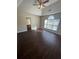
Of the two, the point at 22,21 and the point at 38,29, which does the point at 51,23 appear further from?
the point at 22,21

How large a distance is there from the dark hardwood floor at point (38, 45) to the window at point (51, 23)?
0.22ft

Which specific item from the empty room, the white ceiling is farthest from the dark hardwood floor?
the white ceiling

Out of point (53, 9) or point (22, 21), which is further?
point (53, 9)

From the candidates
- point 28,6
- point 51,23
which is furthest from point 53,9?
point 28,6

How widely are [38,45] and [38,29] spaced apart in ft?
0.53

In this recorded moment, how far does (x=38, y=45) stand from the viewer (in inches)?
42.1

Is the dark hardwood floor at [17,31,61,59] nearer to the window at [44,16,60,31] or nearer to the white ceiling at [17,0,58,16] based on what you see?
the window at [44,16,60,31]

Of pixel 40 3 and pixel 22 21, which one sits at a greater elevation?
pixel 40 3

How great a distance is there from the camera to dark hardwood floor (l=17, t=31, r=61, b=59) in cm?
102

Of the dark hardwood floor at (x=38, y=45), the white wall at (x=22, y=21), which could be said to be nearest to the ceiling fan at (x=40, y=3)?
the white wall at (x=22, y=21)
